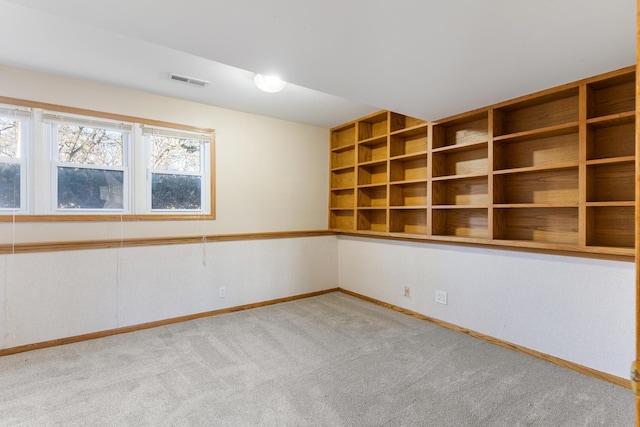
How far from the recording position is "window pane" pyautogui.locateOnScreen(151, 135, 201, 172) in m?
3.10

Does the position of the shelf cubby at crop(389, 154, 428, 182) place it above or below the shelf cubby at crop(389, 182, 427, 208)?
above

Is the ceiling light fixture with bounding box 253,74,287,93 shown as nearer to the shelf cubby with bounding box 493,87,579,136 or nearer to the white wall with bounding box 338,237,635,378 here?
the shelf cubby with bounding box 493,87,579,136

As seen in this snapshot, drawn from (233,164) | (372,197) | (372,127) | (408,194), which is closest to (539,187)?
(408,194)

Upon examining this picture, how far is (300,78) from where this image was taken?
213 cm

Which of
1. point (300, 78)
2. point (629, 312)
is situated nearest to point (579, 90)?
point (629, 312)

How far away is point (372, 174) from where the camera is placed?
4.00 meters

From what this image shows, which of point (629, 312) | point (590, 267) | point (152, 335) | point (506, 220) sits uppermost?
point (506, 220)

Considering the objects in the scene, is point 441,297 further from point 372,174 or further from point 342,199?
point 342,199

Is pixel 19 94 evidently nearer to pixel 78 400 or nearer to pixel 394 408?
pixel 78 400

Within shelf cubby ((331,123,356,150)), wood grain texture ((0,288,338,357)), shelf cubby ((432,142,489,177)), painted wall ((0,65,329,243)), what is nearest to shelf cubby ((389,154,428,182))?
shelf cubby ((432,142,489,177))

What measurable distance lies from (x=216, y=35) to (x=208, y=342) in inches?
91.5

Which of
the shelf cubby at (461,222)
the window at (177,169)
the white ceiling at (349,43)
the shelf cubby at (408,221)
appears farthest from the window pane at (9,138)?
the shelf cubby at (461,222)

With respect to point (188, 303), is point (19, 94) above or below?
above

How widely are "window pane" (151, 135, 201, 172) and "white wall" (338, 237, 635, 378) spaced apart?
242 centimetres
